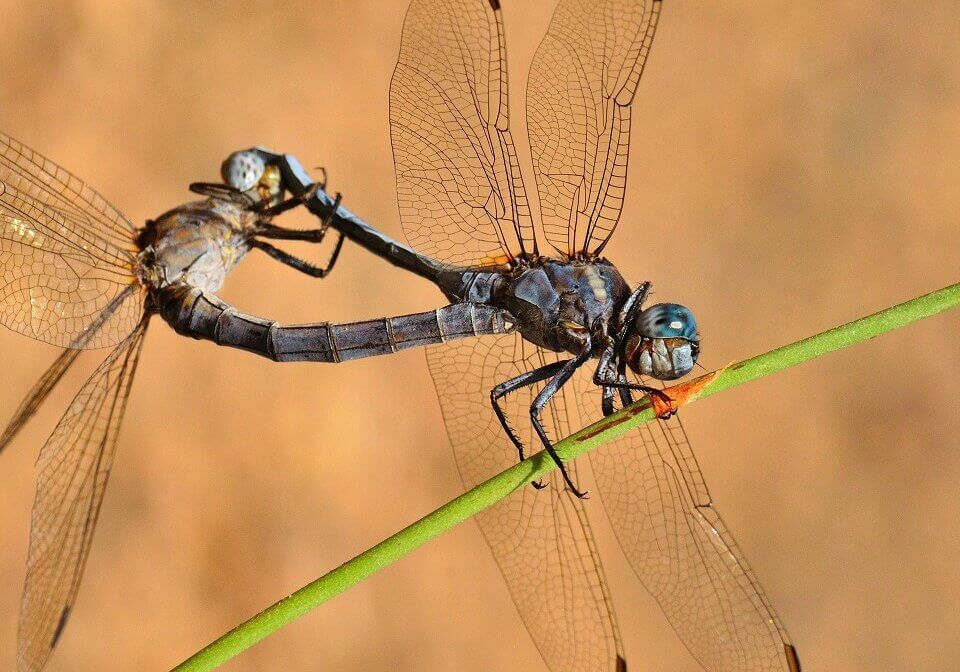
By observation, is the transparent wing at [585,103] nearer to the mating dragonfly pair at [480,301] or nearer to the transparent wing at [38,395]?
the mating dragonfly pair at [480,301]

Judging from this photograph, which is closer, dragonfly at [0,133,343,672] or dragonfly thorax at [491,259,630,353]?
dragonfly thorax at [491,259,630,353]

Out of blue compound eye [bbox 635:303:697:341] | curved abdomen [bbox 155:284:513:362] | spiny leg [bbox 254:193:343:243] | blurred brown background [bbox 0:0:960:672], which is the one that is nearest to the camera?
blue compound eye [bbox 635:303:697:341]

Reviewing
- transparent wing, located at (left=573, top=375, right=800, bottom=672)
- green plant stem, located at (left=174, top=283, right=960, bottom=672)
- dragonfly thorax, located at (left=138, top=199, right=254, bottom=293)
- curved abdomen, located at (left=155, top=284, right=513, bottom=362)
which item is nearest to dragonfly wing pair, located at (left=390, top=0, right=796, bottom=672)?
transparent wing, located at (left=573, top=375, right=800, bottom=672)

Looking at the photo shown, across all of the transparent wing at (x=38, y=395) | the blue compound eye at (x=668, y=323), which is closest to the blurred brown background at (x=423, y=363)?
the transparent wing at (x=38, y=395)

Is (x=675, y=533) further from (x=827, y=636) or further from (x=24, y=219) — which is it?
(x=827, y=636)

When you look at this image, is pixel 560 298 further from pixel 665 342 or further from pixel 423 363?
pixel 423 363

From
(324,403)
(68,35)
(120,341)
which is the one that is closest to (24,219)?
(120,341)

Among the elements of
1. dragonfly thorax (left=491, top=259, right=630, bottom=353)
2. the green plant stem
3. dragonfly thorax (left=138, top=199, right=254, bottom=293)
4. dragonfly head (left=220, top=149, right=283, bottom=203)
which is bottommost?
the green plant stem

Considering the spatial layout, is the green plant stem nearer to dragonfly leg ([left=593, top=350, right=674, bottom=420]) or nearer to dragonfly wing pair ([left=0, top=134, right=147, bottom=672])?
dragonfly leg ([left=593, top=350, right=674, bottom=420])
